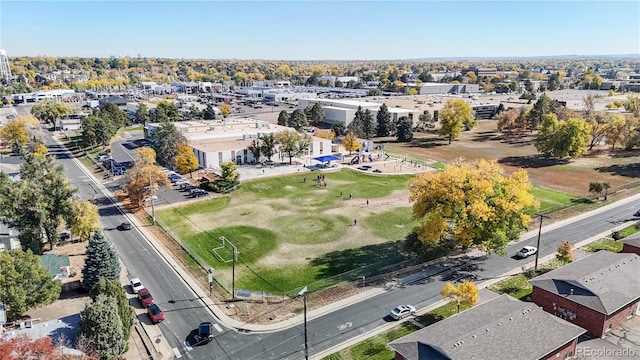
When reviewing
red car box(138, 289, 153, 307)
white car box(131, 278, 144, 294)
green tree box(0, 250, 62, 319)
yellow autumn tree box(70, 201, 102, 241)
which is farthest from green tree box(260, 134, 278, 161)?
green tree box(0, 250, 62, 319)

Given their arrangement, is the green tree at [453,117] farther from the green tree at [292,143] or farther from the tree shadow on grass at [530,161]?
the green tree at [292,143]

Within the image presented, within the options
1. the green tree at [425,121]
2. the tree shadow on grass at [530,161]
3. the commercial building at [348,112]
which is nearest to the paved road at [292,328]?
the tree shadow on grass at [530,161]

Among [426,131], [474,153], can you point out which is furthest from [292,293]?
[426,131]

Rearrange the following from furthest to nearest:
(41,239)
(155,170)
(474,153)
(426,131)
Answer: (426,131)
(474,153)
(155,170)
(41,239)

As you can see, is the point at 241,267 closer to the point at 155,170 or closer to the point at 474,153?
the point at 155,170

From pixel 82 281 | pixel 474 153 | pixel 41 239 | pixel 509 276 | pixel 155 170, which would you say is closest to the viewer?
pixel 82 281

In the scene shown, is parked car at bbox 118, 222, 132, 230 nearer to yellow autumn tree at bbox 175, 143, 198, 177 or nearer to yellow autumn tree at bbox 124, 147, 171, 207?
yellow autumn tree at bbox 124, 147, 171, 207

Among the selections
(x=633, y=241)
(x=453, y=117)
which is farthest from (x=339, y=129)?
(x=633, y=241)
